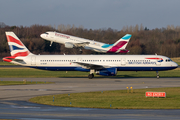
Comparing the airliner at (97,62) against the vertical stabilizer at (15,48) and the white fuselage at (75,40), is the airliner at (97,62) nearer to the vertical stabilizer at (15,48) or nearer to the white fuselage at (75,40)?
the vertical stabilizer at (15,48)

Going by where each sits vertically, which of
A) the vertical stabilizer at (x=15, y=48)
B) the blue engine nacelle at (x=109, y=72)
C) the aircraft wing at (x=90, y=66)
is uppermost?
the vertical stabilizer at (x=15, y=48)

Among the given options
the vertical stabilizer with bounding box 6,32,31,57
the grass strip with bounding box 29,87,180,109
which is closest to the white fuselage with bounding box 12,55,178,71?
the vertical stabilizer with bounding box 6,32,31,57

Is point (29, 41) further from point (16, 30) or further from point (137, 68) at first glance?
point (137, 68)

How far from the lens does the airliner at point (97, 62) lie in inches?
1745

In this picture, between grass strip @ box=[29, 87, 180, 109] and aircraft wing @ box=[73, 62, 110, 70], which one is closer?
grass strip @ box=[29, 87, 180, 109]

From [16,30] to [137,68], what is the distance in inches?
3761

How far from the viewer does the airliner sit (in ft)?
145

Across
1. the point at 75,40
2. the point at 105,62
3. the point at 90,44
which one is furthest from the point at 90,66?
the point at 75,40

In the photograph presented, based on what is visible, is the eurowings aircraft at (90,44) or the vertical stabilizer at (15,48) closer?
the vertical stabilizer at (15,48)

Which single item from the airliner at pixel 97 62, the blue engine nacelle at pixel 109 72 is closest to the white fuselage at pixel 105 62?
the airliner at pixel 97 62

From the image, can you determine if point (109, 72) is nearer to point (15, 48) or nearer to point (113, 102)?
point (15, 48)

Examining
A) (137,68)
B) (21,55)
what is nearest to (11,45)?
(21,55)

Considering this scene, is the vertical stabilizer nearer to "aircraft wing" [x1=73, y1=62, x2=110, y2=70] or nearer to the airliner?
the airliner

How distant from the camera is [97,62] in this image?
45.3 metres
